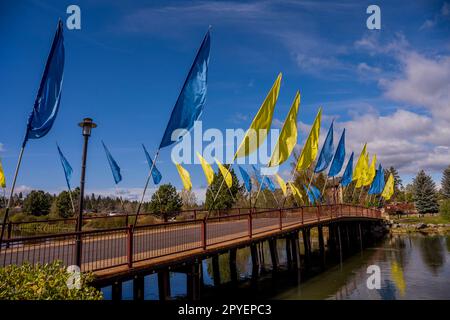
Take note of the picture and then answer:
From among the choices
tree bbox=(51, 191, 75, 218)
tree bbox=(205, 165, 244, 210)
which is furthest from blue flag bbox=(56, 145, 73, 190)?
tree bbox=(51, 191, 75, 218)

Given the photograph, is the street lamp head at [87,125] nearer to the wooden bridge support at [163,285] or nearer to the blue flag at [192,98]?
the blue flag at [192,98]

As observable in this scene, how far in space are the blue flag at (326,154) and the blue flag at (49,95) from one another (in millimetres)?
19818

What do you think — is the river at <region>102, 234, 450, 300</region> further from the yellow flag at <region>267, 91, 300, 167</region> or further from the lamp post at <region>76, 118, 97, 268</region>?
the lamp post at <region>76, 118, 97, 268</region>

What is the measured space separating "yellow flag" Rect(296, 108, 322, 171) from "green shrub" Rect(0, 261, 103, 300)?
18102 millimetres

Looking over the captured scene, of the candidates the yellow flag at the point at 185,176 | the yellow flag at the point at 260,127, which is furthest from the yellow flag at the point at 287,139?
the yellow flag at the point at 185,176

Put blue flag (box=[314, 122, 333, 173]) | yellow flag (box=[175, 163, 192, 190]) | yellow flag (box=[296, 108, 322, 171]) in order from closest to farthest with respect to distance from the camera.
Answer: yellow flag (box=[296, 108, 322, 171]), blue flag (box=[314, 122, 333, 173]), yellow flag (box=[175, 163, 192, 190])

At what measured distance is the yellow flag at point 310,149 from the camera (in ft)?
78.1

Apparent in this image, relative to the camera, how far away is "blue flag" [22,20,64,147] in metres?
9.86

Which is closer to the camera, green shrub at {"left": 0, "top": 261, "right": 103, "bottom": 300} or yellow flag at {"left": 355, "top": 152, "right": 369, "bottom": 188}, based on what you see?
green shrub at {"left": 0, "top": 261, "right": 103, "bottom": 300}

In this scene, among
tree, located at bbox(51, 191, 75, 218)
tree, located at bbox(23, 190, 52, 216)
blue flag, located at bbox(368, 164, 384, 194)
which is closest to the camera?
blue flag, located at bbox(368, 164, 384, 194)

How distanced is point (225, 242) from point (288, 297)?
508 centimetres

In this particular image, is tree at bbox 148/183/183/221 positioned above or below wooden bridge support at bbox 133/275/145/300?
above
